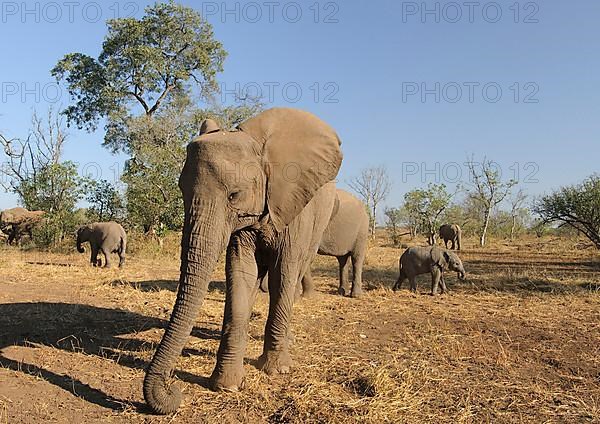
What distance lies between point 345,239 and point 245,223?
255 inches

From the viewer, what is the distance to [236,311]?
179 inches

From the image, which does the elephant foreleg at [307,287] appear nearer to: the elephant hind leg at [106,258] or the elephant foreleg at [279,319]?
the elephant foreleg at [279,319]

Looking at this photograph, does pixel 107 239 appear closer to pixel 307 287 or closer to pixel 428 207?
pixel 307 287

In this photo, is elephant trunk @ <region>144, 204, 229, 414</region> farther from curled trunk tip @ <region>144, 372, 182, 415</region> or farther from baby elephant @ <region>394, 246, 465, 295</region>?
baby elephant @ <region>394, 246, 465, 295</region>

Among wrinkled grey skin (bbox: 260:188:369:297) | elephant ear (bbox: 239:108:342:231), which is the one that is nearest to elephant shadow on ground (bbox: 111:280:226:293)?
wrinkled grey skin (bbox: 260:188:369:297)

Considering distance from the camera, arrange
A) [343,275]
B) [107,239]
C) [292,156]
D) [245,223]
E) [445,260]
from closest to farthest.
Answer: [245,223] → [292,156] → [343,275] → [445,260] → [107,239]

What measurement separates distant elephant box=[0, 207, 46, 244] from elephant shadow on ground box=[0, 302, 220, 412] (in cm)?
1404

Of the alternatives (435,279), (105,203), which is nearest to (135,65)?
(105,203)

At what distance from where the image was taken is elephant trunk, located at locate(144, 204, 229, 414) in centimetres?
361

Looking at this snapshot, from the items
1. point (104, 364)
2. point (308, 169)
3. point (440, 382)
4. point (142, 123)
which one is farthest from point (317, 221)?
point (142, 123)

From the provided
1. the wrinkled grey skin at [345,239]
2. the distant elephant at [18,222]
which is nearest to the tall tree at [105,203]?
the distant elephant at [18,222]

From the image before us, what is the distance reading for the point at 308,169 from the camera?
15.9ft

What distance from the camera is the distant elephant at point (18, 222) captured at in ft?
67.1

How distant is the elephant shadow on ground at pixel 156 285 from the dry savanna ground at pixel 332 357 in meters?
0.11
